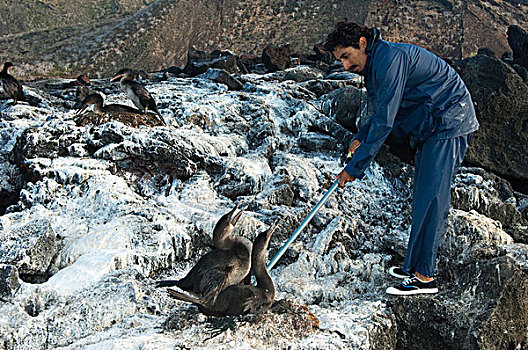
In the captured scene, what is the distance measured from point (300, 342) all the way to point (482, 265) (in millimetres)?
1804

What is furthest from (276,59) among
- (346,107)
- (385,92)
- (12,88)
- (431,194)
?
(431,194)

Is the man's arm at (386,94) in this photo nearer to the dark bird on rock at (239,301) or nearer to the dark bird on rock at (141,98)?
the dark bird on rock at (239,301)

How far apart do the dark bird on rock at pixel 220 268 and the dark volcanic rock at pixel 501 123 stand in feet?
13.5

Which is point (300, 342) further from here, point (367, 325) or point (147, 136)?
point (147, 136)

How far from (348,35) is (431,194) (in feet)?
4.67

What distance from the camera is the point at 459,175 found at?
5645mm

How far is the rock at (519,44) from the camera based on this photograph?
36.4ft

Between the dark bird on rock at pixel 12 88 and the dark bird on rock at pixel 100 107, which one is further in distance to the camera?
the dark bird on rock at pixel 12 88

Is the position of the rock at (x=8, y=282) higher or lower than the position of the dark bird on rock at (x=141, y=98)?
lower

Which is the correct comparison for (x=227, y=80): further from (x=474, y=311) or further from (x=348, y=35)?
(x=474, y=311)

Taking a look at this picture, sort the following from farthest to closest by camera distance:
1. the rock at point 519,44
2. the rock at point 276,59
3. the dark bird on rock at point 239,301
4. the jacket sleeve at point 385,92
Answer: the rock at point 276,59 < the rock at point 519,44 < the jacket sleeve at point 385,92 < the dark bird on rock at point 239,301

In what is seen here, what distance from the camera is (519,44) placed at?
40.3ft

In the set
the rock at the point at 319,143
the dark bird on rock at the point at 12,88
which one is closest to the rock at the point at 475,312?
the rock at the point at 319,143

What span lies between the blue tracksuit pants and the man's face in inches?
32.5
